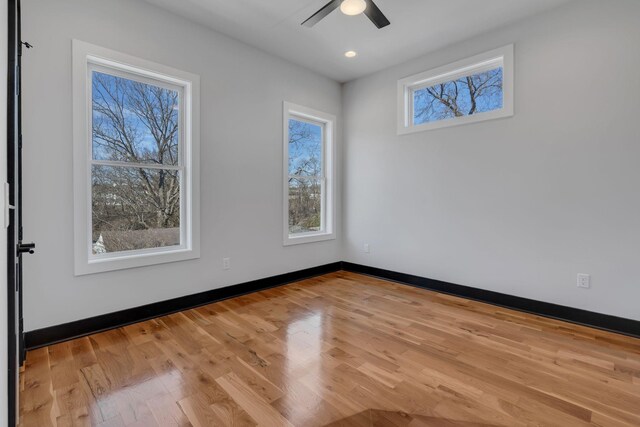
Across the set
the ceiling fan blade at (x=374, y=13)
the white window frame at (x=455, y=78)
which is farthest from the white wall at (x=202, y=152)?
the ceiling fan blade at (x=374, y=13)

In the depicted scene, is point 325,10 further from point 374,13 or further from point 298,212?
point 298,212

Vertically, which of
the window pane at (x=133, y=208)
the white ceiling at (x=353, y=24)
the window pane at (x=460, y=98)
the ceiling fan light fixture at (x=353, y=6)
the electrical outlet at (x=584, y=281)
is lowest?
the electrical outlet at (x=584, y=281)

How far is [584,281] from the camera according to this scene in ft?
9.28

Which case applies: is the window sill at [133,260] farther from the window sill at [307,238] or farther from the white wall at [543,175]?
the white wall at [543,175]

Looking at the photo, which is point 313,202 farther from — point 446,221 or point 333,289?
point 446,221

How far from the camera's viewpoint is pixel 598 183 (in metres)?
2.74

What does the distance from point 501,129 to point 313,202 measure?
2.53 m

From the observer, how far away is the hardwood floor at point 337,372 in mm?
1645

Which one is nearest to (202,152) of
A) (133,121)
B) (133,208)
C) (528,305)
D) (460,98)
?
(133,121)

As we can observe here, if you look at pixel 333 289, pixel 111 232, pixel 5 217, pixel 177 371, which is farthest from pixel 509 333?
pixel 111 232

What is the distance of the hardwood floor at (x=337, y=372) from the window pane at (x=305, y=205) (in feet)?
5.14

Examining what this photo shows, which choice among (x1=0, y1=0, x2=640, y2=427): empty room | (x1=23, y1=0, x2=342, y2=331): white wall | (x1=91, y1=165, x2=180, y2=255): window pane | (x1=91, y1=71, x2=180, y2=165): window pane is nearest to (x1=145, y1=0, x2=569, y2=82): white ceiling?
(x1=0, y1=0, x2=640, y2=427): empty room

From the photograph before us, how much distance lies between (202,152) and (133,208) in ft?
2.79

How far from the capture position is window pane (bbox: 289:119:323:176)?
4.34 metres
